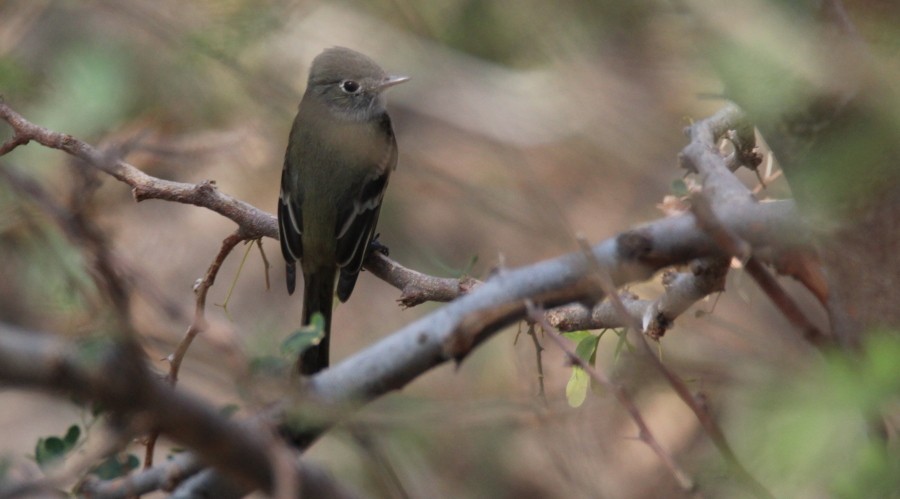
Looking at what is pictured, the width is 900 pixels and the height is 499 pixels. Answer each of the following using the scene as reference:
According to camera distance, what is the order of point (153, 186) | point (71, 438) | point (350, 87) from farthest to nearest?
point (350, 87) < point (153, 186) < point (71, 438)

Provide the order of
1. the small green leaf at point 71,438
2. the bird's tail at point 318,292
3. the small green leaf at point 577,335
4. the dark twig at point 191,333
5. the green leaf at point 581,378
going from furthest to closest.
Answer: the bird's tail at point 318,292 → the small green leaf at point 577,335 → the green leaf at point 581,378 → the small green leaf at point 71,438 → the dark twig at point 191,333

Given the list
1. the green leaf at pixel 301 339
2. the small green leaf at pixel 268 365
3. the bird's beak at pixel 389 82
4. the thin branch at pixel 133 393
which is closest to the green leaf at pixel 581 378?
the green leaf at pixel 301 339

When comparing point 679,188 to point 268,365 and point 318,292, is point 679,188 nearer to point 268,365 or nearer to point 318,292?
point 268,365

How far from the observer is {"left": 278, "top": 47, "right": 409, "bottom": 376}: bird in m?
4.09

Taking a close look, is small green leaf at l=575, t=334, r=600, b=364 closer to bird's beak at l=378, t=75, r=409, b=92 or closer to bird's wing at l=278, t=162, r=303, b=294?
bird's wing at l=278, t=162, r=303, b=294

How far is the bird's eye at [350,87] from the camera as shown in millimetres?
4879

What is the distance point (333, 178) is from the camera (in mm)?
4488

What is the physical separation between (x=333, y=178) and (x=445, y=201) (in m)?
1.62

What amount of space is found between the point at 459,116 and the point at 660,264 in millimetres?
3023

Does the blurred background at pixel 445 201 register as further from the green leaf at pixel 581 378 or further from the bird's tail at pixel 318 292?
the bird's tail at pixel 318 292

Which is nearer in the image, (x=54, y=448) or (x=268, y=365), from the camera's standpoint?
(x=268, y=365)

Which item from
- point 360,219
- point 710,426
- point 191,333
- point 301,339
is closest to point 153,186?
point 191,333

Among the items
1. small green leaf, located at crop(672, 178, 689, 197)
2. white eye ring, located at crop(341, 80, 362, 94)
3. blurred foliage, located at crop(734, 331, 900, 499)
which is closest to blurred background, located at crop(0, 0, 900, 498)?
blurred foliage, located at crop(734, 331, 900, 499)

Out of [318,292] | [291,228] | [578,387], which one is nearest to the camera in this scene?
[578,387]
